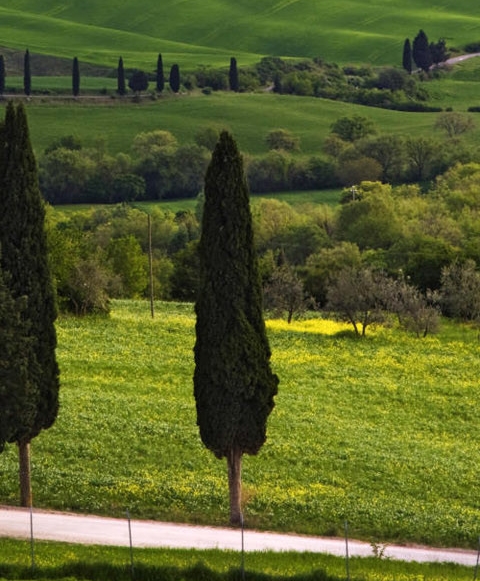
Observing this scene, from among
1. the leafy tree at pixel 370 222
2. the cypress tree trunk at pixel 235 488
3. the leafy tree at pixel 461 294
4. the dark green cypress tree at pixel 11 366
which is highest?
the dark green cypress tree at pixel 11 366

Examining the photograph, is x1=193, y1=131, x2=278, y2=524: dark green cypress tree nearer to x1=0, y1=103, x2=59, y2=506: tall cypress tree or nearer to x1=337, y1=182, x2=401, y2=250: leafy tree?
x1=0, y1=103, x2=59, y2=506: tall cypress tree

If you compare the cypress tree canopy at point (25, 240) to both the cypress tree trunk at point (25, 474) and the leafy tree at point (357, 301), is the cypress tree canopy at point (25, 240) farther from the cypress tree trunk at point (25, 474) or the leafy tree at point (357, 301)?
the leafy tree at point (357, 301)

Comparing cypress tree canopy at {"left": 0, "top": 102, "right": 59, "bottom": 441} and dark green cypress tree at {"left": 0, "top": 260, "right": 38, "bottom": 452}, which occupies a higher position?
cypress tree canopy at {"left": 0, "top": 102, "right": 59, "bottom": 441}

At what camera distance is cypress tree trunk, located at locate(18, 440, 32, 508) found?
4469 centimetres

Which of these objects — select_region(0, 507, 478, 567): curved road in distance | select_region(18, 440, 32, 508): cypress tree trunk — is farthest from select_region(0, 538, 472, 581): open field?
select_region(18, 440, 32, 508): cypress tree trunk

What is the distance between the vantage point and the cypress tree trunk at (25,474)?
44.7m

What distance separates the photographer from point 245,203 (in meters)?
44.0

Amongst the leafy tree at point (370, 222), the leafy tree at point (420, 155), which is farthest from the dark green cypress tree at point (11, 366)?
the leafy tree at point (420, 155)

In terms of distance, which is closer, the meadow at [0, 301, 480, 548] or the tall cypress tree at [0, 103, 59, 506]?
the tall cypress tree at [0, 103, 59, 506]

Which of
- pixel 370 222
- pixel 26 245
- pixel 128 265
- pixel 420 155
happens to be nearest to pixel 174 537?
pixel 26 245

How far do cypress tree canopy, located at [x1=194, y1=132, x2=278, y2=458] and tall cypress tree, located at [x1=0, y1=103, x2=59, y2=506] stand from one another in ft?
14.9

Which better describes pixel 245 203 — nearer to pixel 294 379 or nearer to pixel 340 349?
pixel 294 379

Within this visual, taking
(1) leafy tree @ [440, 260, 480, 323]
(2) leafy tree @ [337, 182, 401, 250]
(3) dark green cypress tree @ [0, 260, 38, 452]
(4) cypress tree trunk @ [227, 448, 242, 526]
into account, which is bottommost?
(2) leafy tree @ [337, 182, 401, 250]

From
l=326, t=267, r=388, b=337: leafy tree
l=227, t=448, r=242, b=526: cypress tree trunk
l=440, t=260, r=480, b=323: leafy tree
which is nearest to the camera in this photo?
l=227, t=448, r=242, b=526: cypress tree trunk
